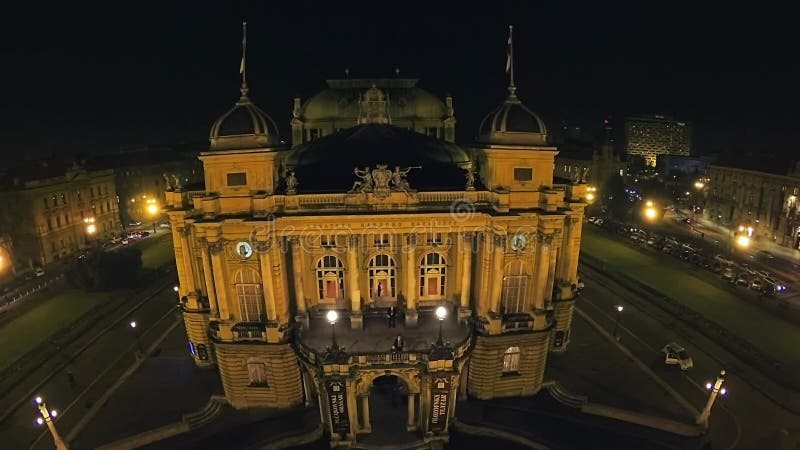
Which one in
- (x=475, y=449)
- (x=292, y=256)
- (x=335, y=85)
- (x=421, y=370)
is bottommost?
(x=475, y=449)

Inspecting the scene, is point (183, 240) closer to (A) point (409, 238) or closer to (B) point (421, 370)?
(A) point (409, 238)

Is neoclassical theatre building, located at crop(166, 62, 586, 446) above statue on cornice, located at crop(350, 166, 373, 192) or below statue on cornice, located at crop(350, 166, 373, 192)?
below

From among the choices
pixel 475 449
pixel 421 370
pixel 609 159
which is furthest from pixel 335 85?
pixel 609 159

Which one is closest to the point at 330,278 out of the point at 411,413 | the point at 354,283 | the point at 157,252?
the point at 354,283

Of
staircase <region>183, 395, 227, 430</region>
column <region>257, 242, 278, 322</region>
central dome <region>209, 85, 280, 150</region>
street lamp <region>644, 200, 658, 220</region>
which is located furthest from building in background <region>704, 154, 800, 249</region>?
staircase <region>183, 395, 227, 430</region>

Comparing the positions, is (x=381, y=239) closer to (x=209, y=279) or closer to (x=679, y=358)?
(x=209, y=279)

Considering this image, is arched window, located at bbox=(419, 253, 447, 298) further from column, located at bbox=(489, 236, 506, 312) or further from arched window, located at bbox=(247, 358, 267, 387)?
arched window, located at bbox=(247, 358, 267, 387)

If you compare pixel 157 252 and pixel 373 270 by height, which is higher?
pixel 373 270
